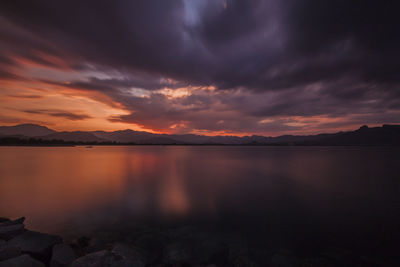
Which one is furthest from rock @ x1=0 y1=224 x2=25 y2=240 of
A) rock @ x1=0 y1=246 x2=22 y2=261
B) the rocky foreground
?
rock @ x1=0 y1=246 x2=22 y2=261

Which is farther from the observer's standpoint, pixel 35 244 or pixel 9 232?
pixel 9 232

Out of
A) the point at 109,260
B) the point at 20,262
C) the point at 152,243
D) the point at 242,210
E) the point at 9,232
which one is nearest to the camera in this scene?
the point at 20,262

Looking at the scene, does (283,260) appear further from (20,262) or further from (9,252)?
(9,252)

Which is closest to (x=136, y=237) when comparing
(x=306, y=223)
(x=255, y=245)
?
(x=255, y=245)

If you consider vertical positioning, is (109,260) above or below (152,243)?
above

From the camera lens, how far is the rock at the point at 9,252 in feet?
21.0

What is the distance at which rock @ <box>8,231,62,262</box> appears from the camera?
23.7 ft

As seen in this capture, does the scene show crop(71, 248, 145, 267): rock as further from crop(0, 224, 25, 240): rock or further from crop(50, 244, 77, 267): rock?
crop(0, 224, 25, 240): rock

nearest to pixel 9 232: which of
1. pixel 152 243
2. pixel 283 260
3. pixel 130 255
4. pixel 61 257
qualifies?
pixel 61 257

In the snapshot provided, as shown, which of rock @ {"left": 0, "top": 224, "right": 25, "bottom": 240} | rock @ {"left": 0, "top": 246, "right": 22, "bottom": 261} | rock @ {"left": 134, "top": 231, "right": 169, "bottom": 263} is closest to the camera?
rock @ {"left": 0, "top": 246, "right": 22, "bottom": 261}

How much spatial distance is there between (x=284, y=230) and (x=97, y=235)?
12.1 meters

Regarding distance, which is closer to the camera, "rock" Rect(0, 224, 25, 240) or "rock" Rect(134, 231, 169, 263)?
"rock" Rect(134, 231, 169, 263)

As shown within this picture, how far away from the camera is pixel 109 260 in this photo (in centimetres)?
645

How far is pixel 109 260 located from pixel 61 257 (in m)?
2.13
